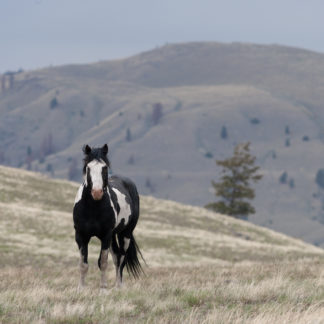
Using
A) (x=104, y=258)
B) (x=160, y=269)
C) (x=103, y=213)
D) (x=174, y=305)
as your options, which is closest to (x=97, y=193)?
(x=103, y=213)

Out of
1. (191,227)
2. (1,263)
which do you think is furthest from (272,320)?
(191,227)

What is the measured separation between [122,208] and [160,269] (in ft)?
23.6

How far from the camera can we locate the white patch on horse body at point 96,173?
460 inches

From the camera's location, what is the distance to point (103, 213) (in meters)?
12.9

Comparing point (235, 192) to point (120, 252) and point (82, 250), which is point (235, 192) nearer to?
point (120, 252)

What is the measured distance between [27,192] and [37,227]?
51.8ft

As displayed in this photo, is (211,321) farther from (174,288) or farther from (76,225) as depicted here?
(76,225)

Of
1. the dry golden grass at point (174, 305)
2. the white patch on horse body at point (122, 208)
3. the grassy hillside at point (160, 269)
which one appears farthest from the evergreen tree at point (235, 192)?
the dry golden grass at point (174, 305)

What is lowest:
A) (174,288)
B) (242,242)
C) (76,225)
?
(242,242)

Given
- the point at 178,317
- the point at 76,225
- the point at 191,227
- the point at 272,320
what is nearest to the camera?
the point at 272,320

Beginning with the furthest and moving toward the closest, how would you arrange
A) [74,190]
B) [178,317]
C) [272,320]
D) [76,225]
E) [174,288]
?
1. [74,190]
2. [76,225]
3. [174,288]
4. [178,317]
5. [272,320]

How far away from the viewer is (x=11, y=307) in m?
9.38

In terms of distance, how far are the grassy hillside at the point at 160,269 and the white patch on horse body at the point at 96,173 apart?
1.87m

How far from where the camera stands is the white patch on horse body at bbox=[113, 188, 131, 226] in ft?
47.0
